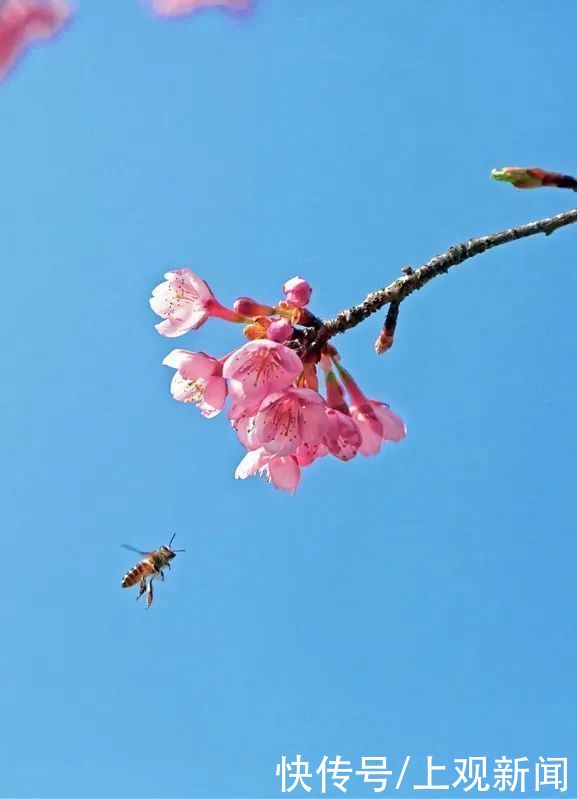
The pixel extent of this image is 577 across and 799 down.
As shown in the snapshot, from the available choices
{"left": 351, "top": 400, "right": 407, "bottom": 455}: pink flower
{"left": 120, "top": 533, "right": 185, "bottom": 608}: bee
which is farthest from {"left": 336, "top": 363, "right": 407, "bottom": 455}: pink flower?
{"left": 120, "top": 533, "right": 185, "bottom": 608}: bee

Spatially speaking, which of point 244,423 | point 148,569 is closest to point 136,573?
point 148,569

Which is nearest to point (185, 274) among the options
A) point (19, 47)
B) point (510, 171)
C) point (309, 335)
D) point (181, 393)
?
point (181, 393)

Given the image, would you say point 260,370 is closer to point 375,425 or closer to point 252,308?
point 252,308

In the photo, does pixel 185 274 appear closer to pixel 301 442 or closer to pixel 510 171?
pixel 301 442

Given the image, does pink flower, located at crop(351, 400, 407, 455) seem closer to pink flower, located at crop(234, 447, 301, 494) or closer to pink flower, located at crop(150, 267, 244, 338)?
pink flower, located at crop(234, 447, 301, 494)

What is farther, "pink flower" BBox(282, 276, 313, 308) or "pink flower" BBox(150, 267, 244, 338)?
"pink flower" BBox(150, 267, 244, 338)
